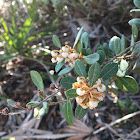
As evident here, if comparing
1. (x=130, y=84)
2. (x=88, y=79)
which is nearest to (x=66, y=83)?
(x=88, y=79)

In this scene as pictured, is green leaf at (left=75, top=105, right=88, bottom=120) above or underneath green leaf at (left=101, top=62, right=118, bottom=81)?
underneath

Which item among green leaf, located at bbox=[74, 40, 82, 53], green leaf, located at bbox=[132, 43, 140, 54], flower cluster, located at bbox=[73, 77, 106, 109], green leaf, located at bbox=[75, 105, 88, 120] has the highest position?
green leaf, located at bbox=[74, 40, 82, 53]

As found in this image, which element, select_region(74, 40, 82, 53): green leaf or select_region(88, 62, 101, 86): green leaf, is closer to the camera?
select_region(88, 62, 101, 86): green leaf

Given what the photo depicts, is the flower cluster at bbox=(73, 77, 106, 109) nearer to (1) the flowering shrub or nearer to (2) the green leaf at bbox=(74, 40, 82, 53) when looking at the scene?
(1) the flowering shrub

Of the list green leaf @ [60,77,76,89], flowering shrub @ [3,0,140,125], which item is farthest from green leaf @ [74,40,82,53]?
green leaf @ [60,77,76,89]

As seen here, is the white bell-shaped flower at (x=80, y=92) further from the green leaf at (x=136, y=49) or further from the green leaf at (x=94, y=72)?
the green leaf at (x=136, y=49)

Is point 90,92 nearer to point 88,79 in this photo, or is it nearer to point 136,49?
point 88,79

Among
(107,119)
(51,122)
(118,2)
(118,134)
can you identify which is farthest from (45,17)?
(118,134)

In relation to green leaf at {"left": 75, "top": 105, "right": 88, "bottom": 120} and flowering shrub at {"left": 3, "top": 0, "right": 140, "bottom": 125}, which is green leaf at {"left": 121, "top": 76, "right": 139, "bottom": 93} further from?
green leaf at {"left": 75, "top": 105, "right": 88, "bottom": 120}

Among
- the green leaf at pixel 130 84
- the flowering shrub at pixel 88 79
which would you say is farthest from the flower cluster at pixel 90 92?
the green leaf at pixel 130 84
